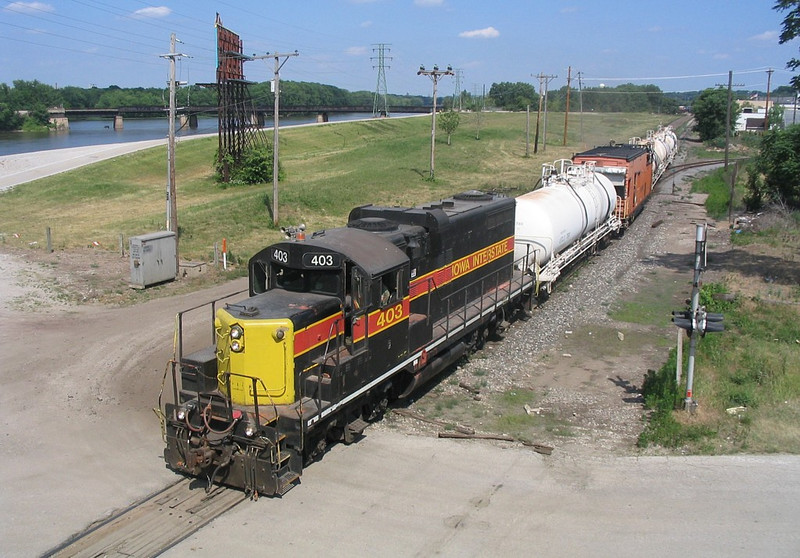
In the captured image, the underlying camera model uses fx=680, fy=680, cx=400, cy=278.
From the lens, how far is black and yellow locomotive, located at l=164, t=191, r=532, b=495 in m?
9.86

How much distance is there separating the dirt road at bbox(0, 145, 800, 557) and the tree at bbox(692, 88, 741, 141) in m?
84.2

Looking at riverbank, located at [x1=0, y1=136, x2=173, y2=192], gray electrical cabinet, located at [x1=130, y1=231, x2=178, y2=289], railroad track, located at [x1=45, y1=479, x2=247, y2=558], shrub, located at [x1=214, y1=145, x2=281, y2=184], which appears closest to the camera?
railroad track, located at [x1=45, y1=479, x2=247, y2=558]

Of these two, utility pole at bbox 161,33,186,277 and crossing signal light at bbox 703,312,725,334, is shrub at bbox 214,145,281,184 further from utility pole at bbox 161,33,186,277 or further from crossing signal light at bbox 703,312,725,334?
crossing signal light at bbox 703,312,725,334

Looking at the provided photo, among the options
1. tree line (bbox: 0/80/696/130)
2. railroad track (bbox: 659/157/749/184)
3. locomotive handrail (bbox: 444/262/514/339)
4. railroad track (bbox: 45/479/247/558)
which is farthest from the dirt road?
tree line (bbox: 0/80/696/130)

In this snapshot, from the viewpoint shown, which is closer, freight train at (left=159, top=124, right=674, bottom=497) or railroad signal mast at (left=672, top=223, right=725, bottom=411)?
freight train at (left=159, top=124, right=674, bottom=497)

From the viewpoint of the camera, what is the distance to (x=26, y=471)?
10867mm

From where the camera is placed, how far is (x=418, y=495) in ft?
33.3

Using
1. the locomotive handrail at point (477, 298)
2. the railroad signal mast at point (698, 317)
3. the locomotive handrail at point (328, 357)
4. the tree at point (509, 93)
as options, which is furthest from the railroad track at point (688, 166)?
the tree at point (509, 93)

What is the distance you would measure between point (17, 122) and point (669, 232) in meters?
109

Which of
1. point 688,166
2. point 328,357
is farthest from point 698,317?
point 688,166

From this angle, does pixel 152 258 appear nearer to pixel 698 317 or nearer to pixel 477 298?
pixel 477 298

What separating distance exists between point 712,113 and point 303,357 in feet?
294

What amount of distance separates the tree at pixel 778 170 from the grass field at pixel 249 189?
41.9 feet

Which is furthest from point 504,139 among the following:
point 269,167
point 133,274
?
point 133,274
